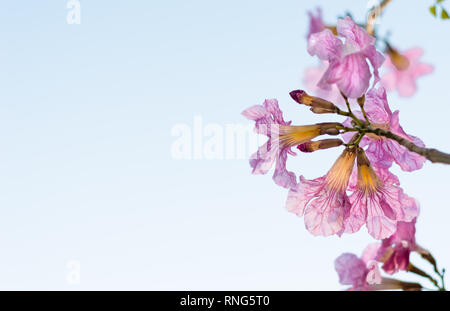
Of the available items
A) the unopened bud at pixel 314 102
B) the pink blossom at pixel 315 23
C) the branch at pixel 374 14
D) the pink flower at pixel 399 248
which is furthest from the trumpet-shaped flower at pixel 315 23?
the unopened bud at pixel 314 102

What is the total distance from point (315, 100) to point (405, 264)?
1.13 metres

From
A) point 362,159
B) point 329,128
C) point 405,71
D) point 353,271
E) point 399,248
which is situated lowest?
point 353,271

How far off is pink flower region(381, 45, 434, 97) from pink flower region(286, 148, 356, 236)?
344 cm

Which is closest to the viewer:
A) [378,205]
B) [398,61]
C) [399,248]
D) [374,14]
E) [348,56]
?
[348,56]

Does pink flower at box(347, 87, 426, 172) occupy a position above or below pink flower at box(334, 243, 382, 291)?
above

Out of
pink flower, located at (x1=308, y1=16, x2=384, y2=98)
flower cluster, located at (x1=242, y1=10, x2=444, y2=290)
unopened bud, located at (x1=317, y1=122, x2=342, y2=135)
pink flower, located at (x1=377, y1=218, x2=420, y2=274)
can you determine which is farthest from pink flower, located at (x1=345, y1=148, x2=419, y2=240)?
pink flower, located at (x1=377, y1=218, x2=420, y2=274)

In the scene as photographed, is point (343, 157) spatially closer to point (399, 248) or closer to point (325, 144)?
point (325, 144)

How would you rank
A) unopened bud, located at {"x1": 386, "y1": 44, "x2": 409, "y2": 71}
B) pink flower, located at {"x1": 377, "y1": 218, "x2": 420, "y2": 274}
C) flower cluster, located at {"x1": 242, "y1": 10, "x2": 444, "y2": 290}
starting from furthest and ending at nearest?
1. unopened bud, located at {"x1": 386, "y1": 44, "x2": 409, "y2": 71}
2. pink flower, located at {"x1": 377, "y1": 218, "x2": 420, "y2": 274}
3. flower cluster, located at {"x1": 242, "y1": 10, "x2": 444, "y2": 290}

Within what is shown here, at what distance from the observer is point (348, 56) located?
1.90 metres

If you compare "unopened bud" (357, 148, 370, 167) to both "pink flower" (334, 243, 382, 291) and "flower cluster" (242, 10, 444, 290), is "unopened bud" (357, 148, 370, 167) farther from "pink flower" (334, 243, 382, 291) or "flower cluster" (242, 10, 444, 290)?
"pink flower" (334, 243, 382, 291)

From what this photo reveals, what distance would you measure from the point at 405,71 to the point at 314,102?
3.63 m

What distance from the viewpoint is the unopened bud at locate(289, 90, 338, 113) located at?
2131 millimetres

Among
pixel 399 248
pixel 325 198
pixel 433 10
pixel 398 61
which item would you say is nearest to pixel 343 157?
pixel 325 198

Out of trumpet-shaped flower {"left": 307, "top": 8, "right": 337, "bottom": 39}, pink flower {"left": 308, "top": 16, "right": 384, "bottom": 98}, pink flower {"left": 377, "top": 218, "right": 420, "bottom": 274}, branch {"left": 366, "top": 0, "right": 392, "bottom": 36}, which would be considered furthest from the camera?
trumpet-shaped flower {"left": 307, "top": 8, "right": 337, "bottom": 39}
